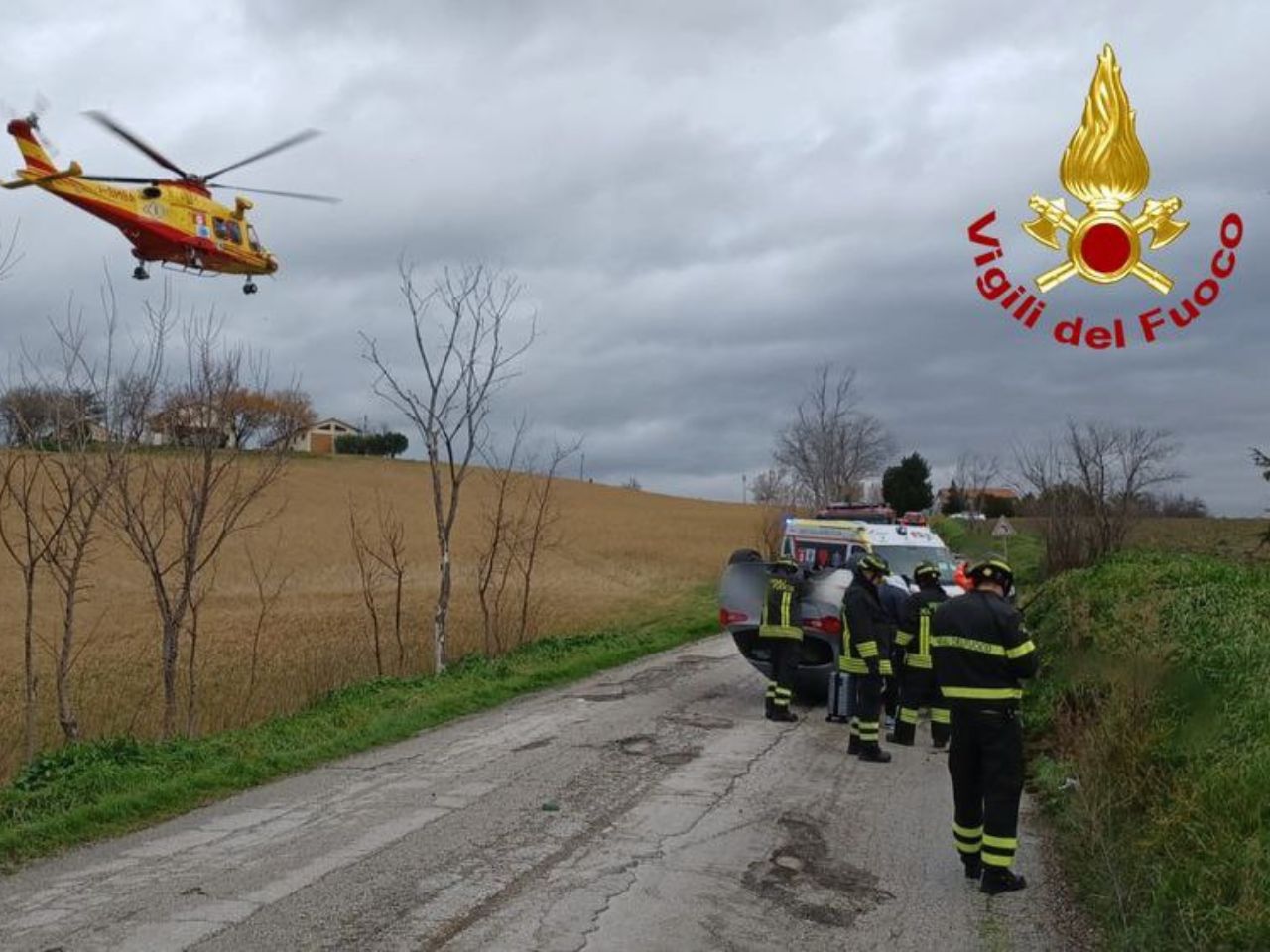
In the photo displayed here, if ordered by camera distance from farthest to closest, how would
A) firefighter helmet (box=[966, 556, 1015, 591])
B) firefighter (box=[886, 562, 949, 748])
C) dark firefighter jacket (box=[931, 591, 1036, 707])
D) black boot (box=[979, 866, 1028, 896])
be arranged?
firefighter (box=[886, 562, 949, 748]) → firefighter helmet (box=[966, 556, 1015, 591]) → dark firefighter jacket (box=[931, 591, 1036, 707]) → black boot (box=[979, 866, 1028, 896])

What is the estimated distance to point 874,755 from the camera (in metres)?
9.98

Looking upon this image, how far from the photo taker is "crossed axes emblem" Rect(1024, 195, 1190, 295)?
858cm

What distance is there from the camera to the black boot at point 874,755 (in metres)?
9.97

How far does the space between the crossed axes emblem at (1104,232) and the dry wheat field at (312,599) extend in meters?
10.9

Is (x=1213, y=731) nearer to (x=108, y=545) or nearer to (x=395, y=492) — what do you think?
(x=108, y=545)

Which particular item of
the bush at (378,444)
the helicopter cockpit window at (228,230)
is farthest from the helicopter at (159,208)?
the bush at (378,444)

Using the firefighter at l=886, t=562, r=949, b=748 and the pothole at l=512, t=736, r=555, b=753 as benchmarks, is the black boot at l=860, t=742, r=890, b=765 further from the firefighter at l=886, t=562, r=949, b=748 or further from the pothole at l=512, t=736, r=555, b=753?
the pothole at l=512, t=736, r=555, b=753

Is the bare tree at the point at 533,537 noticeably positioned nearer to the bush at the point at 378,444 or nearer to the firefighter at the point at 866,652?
the firefighter at the point at 866,652

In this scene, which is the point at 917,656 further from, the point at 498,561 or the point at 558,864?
the point at 498,561

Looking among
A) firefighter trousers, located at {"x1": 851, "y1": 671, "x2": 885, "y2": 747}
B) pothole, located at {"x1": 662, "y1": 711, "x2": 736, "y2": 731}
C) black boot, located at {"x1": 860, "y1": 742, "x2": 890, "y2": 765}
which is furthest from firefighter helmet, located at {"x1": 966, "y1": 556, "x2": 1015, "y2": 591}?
pothole, located at {"x1": 662, "y1": 711, "x2": 736, "y2": 731}

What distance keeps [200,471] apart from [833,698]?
797cm

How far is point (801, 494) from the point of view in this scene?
49.2 meters

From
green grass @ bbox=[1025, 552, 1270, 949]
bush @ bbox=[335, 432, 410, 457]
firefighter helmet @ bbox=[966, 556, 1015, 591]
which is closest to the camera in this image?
green grass @ bbox=[1025, 552, 1270, 949]

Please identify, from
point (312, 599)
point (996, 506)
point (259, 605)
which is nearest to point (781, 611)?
point (259, 605)
